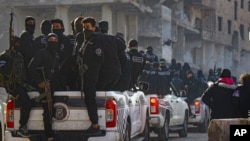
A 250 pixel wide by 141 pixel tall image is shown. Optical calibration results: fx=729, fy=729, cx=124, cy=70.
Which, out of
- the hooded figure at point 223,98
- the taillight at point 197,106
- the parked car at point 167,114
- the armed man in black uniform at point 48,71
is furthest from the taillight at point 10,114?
the taillight at point 197,106

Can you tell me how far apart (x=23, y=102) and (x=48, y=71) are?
65cm

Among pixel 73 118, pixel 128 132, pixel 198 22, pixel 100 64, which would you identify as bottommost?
pixel 128 132

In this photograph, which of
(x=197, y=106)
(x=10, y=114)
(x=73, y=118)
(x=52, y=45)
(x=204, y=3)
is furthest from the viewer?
(x=204, y=3)

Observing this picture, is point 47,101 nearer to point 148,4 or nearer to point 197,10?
point 148,4

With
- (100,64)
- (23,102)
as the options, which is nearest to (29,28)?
(23,102)

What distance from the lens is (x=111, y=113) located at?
1145 centimetres

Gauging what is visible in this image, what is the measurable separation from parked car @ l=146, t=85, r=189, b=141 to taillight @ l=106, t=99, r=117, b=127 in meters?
5.30

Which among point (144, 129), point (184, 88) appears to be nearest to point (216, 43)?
point (184, 88)

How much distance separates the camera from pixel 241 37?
81438mm

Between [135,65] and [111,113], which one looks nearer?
[111,113]

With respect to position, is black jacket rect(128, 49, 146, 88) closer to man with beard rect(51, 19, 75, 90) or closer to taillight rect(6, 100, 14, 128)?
man with beard rect(51, 19, 75, 90)

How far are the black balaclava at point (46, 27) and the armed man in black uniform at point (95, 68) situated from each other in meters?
1.55

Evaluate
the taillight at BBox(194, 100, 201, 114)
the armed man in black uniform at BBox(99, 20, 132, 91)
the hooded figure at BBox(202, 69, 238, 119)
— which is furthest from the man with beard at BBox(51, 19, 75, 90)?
the taillight at BBox(194, 100, 201, 114)

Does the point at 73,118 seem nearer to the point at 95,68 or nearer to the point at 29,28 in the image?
the point at 95,68
